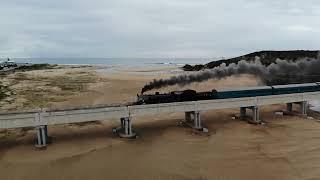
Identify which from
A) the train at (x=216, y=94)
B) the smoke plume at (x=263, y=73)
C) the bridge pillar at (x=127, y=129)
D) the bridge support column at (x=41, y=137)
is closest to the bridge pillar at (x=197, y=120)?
the train at (x=216, y=94)

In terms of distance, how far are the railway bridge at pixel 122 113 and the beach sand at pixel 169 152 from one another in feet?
5.05

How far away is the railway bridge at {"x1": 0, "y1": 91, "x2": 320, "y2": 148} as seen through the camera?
34719 millimetres

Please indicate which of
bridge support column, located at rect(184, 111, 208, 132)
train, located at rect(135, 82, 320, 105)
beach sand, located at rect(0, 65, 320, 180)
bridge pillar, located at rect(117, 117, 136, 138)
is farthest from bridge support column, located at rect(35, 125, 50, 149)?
bridge support column, located at rect(184, 111, 208, 132)

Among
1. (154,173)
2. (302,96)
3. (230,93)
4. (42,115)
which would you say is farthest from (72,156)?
(302,96)

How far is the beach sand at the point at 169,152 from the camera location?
29.8 m

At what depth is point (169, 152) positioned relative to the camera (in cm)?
3481

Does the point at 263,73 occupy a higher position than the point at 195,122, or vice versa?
the point at 263,73

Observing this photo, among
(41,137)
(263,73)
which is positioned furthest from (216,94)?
(263,73)

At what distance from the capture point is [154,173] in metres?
29.7

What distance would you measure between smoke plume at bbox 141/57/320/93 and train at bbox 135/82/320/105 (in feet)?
53.0

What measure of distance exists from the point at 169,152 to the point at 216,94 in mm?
12708

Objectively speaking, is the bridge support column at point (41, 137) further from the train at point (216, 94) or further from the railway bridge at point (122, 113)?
the train at point (216, 94)

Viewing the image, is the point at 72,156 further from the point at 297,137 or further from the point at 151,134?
the point at 297,137

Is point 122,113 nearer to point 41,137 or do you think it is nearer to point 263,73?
point 41,137
